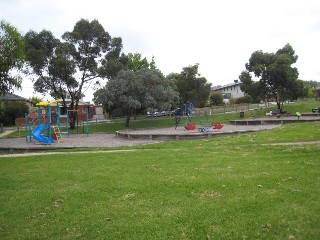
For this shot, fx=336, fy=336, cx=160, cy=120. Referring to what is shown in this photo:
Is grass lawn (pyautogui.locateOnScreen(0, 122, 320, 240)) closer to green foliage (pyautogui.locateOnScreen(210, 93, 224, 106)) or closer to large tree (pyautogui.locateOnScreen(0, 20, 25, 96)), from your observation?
large tree (pyautogui.locateOnScreen(0, 20, 25, 96))

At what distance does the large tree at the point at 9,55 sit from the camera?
20250 mm

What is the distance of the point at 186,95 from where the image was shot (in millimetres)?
49281

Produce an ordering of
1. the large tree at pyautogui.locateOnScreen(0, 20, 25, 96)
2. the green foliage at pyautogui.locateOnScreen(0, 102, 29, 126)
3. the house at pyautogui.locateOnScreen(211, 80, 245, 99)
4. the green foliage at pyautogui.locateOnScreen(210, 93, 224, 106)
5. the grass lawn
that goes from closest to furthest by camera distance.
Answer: the grass lawn
the large tree at pyautogui.locateOnScreen(0, 20, 25, 96)
the green foliage at pyautogui.locateOnScreen(0, 102, 29, 126)
the green foliage at pyautogui.locateOnScreen(210, 93, 224, 106)
the house at pyautogui.locateOnScreen(211, 80, 245, 99)

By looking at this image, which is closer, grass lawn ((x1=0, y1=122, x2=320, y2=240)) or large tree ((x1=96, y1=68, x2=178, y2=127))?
grass lawn ((x1=0, y1=122, x2=320, y2=240))

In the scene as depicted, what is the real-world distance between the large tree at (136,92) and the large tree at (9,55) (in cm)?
1203

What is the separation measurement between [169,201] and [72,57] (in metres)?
32.5

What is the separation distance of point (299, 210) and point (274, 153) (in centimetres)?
630

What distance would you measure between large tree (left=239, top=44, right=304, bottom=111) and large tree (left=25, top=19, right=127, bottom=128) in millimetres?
16000

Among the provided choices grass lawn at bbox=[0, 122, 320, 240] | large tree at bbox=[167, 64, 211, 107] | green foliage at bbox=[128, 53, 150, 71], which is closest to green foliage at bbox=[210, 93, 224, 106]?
green foliage at bbox=[128, 53, 150, 71]

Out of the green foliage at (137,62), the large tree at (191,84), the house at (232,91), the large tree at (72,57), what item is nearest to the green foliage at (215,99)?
the house at (232,91)

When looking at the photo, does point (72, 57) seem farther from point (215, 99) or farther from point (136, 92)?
point (215, 99)

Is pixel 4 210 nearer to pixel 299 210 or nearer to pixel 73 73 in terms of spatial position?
pixel 299 210

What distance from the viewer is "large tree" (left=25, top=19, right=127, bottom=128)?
110 feet

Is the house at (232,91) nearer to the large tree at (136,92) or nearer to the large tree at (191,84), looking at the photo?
the large tree at (191,84)
